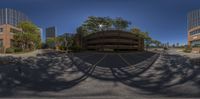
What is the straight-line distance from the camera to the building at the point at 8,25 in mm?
44875

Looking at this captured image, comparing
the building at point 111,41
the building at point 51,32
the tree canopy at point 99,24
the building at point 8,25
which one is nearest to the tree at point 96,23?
the tree canopy at point 99,24

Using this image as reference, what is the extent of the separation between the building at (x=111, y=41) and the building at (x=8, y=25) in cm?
2644

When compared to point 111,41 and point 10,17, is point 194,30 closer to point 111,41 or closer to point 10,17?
point 111,41

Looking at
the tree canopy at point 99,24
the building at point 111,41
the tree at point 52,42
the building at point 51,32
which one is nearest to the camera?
the building at point 111,41

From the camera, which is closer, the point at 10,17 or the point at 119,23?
the point at 119,23

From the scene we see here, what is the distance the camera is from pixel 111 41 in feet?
92.6

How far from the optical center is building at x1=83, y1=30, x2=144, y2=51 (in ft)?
91.5

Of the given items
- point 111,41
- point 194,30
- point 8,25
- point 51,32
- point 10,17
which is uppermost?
point 10,17

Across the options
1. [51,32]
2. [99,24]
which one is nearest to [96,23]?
[99,24]

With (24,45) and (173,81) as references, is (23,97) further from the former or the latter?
(24,45)

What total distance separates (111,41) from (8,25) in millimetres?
33322

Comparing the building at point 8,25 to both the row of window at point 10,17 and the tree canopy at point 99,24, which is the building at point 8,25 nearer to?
the row of window at point 10,17

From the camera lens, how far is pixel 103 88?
5.96 metres

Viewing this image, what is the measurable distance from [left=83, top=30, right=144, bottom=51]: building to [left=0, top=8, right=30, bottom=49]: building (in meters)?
26.4
